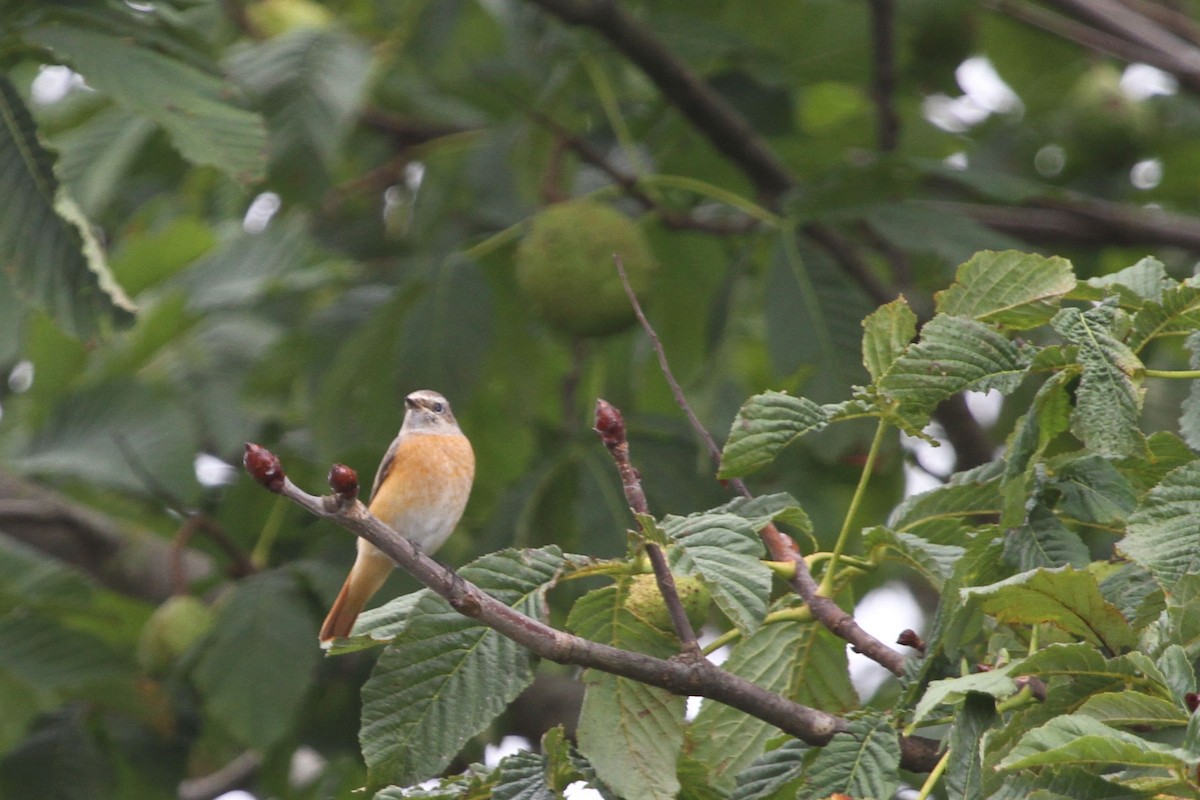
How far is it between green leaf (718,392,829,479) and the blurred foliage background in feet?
3.37

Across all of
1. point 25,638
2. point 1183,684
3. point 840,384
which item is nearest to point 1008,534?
point 1183,684

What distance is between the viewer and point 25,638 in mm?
4242

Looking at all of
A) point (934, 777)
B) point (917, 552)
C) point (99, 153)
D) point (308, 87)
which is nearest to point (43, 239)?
point (308, 87)

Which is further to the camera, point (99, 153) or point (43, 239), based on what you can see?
point (99, 153)

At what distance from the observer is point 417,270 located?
15.8 ft

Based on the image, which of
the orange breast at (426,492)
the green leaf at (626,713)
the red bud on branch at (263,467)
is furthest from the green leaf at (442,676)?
the orange breast at (426,492)

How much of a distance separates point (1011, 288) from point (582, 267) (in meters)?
2.22

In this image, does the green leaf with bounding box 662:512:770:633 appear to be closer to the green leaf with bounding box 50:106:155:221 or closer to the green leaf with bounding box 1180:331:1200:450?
the green leaf with bounding box 1180:331:1200:450

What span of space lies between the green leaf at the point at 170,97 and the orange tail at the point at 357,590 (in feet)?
3.25

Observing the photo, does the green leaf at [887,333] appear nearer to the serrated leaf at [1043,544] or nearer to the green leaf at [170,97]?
the serrated leaf at [1043,544]

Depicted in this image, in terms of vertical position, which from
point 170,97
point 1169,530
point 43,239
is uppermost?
point 1169,530

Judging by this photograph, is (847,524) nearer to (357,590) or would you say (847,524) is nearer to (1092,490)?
(1092,490)

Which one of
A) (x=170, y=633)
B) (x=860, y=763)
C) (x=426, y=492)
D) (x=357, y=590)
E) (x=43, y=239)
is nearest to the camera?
(x=860, y=763)

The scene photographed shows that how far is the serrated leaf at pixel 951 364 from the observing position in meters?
2.04
